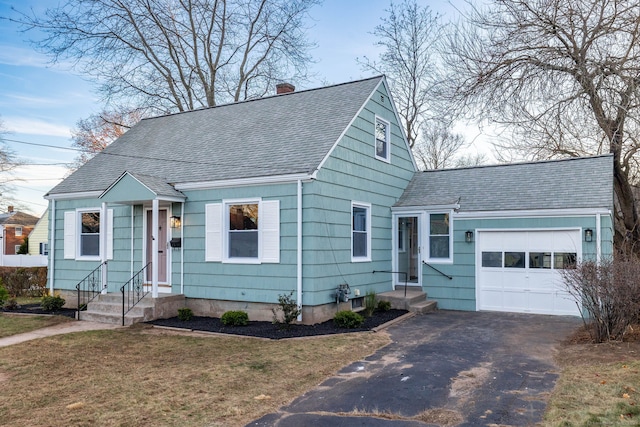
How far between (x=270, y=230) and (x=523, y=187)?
7059 mm

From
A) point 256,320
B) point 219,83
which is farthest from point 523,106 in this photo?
point 219,83

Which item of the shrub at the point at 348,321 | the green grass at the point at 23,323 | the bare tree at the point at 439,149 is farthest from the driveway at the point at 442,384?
the bare tree at the point at 439,149

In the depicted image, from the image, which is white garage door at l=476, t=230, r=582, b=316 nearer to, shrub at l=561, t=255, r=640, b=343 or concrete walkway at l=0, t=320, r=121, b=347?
shrub at l=561, t=255, r=640, b=343

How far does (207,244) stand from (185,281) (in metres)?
1.19

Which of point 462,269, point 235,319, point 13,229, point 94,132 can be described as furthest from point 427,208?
point 13,229

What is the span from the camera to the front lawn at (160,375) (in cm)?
520

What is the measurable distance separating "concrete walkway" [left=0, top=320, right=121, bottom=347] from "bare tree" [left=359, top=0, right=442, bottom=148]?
16873mm

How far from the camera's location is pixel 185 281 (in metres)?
11.9

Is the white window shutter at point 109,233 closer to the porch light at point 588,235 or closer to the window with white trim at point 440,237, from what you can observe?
the window with white trim at point 440,237

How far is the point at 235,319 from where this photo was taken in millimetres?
10227

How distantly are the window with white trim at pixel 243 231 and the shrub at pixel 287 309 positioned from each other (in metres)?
0.88

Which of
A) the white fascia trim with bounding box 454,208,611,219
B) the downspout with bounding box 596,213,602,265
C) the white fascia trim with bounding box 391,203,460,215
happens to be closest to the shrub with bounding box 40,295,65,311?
the white fascia trim with bounding box 391,203,460,215

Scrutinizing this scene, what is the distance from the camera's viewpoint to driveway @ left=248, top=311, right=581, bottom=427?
16.6 feet

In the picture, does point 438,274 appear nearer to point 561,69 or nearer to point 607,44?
point 561,69
